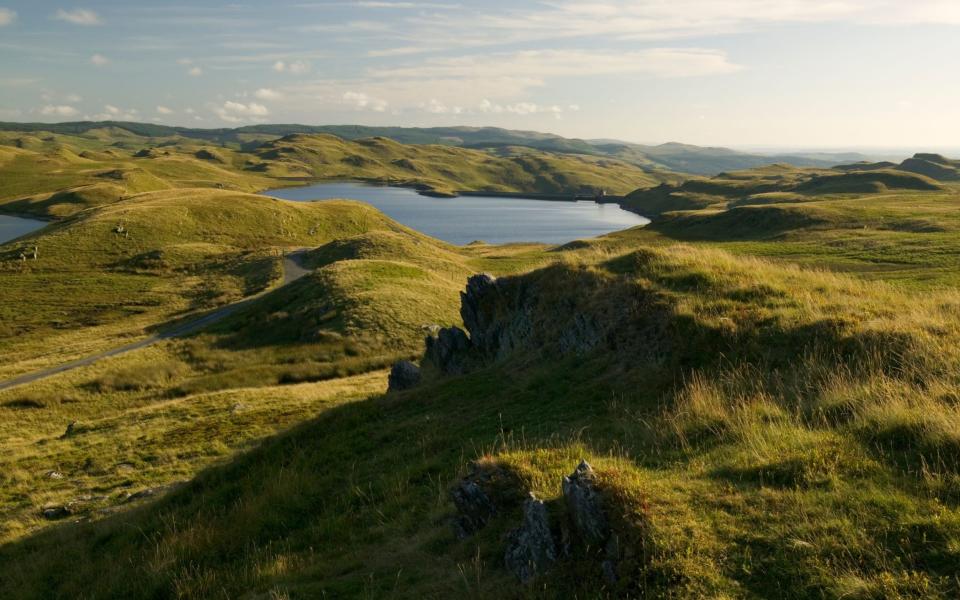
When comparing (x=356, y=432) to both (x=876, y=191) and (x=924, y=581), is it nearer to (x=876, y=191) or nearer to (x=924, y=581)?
(x=924, y=581)

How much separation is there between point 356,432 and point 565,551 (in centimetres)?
1196

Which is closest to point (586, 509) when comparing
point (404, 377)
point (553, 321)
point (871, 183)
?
point (553, 321)

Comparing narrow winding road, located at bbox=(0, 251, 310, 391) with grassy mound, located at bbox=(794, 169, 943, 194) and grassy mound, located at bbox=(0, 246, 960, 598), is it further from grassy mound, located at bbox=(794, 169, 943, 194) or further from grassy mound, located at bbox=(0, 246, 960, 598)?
grassy mound, located at bbox=(794, 169, 943, 194)

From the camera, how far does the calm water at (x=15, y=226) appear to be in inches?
5202

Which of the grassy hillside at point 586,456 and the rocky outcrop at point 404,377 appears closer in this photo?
the grassy hillside at point 586,456

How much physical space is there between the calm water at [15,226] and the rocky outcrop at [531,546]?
160 meters

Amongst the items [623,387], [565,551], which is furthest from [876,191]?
[565,551]

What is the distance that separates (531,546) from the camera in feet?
26.2

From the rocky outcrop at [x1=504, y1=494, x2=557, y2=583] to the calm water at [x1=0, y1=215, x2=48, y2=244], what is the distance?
159871 mm

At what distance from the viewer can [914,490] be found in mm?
7602

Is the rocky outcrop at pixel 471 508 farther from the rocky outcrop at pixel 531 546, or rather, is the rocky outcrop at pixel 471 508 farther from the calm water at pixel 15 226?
the calm water at pixel 15 226

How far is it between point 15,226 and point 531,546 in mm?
179971

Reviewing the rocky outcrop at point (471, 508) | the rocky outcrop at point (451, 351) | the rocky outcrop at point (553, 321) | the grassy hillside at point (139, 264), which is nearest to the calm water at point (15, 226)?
the grassy hillside at point (139, 264)

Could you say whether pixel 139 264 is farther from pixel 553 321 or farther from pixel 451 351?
pixel 553 321
